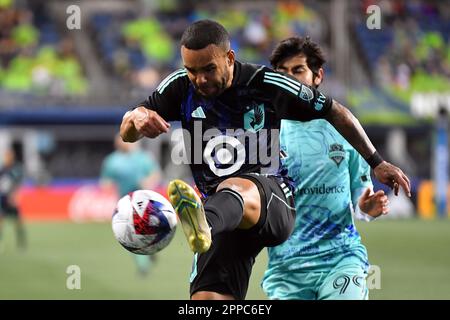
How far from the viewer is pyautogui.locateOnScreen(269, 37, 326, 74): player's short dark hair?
595 centimetres

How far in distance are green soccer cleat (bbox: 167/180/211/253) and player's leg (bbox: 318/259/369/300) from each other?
1318mm

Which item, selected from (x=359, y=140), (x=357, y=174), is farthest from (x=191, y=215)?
(x=357, y=174)

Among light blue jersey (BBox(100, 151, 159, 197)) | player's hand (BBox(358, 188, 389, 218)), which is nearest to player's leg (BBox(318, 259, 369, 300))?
player's hand (BBox(358, 188, 389, 218))

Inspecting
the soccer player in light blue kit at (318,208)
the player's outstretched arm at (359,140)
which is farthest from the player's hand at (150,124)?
the soccer player in light blue kit at (318,208)

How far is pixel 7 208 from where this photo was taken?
16.8m

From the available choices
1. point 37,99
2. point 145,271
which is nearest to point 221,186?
point 145,271

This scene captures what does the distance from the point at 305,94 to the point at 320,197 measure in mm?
902

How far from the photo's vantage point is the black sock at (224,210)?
→ 438cm

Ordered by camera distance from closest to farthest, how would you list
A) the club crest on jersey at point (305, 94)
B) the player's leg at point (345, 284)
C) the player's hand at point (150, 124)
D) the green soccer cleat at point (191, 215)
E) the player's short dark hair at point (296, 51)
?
the green soccer cleat at point (191, 215)
the player's hand at point (150, 124)
the club crest on jersey at point (305, 94)
the player's leg at point (345, 284)
the player's short dark hair at point (296, 51)

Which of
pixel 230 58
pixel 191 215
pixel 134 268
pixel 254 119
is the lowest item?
pixel 191 215

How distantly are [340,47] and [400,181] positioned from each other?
68.2ft

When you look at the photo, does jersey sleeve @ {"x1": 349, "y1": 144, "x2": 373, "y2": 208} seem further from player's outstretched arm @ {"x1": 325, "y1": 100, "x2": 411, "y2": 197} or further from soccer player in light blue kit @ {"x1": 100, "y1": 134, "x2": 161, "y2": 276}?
soccer player in light blue kit @ {"x1": 100, "y1": 134, "x2": 161, "y2": 276}

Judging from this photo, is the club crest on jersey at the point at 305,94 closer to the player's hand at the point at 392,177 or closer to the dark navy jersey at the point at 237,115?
the dark navy jersey at the point at 237,115

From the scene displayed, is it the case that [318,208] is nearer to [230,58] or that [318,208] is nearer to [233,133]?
[233,133]
